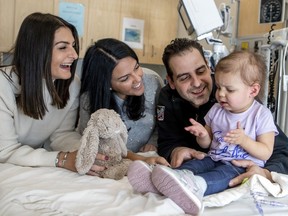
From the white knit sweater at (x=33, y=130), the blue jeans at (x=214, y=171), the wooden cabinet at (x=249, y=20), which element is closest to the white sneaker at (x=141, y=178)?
the blue jeans at (x=214, y=171)

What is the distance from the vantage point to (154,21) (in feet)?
11.9

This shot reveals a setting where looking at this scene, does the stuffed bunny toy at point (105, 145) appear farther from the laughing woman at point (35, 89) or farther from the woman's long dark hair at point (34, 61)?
the woman's long dark hair at point (34, 61)

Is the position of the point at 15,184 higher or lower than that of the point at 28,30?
lower

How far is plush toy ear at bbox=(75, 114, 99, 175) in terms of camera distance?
116 centimetres

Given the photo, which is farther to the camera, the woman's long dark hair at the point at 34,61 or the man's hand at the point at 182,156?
the woman's long dark hair at the point at 34,61

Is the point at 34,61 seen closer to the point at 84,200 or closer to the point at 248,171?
the point at 84,200

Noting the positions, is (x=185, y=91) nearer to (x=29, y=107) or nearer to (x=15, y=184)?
(x=29, y=107)

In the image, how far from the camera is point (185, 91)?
1.47 metres

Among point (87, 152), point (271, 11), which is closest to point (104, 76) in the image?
point (87, 152)

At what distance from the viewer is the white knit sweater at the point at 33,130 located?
129cm

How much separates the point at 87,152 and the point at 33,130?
1.59 feet

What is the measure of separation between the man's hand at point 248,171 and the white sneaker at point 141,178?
0.97 ft

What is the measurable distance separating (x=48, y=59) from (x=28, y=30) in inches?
5.9

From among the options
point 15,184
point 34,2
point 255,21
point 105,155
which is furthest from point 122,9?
point 15,184
